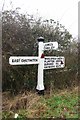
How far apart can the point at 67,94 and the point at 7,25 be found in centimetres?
227

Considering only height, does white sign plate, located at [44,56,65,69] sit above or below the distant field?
above

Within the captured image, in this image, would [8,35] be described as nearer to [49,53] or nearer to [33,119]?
[49,53]

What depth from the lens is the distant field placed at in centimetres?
575

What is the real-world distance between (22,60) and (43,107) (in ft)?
4.44

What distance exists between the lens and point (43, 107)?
6.07 meters

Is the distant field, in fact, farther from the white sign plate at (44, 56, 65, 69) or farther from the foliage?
the white sign plate at (44, 56, 65, 69)

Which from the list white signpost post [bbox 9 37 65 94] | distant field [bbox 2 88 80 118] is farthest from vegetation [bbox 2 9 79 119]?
white signpost post [bbox 9 37 65 94]

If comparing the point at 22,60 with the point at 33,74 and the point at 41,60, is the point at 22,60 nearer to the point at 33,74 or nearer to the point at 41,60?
the point at 41,60

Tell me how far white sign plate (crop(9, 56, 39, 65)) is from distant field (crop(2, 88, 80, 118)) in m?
0.79

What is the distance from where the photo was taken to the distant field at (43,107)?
5.75 metres

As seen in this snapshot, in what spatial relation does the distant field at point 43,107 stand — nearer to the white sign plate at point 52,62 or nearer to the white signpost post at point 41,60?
the white signpost post at point 41,60

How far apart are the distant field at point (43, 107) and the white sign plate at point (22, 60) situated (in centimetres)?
79

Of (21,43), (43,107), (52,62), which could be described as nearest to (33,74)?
(52,62)

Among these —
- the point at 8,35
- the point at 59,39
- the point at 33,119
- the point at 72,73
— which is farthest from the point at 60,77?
the point at 33,119
